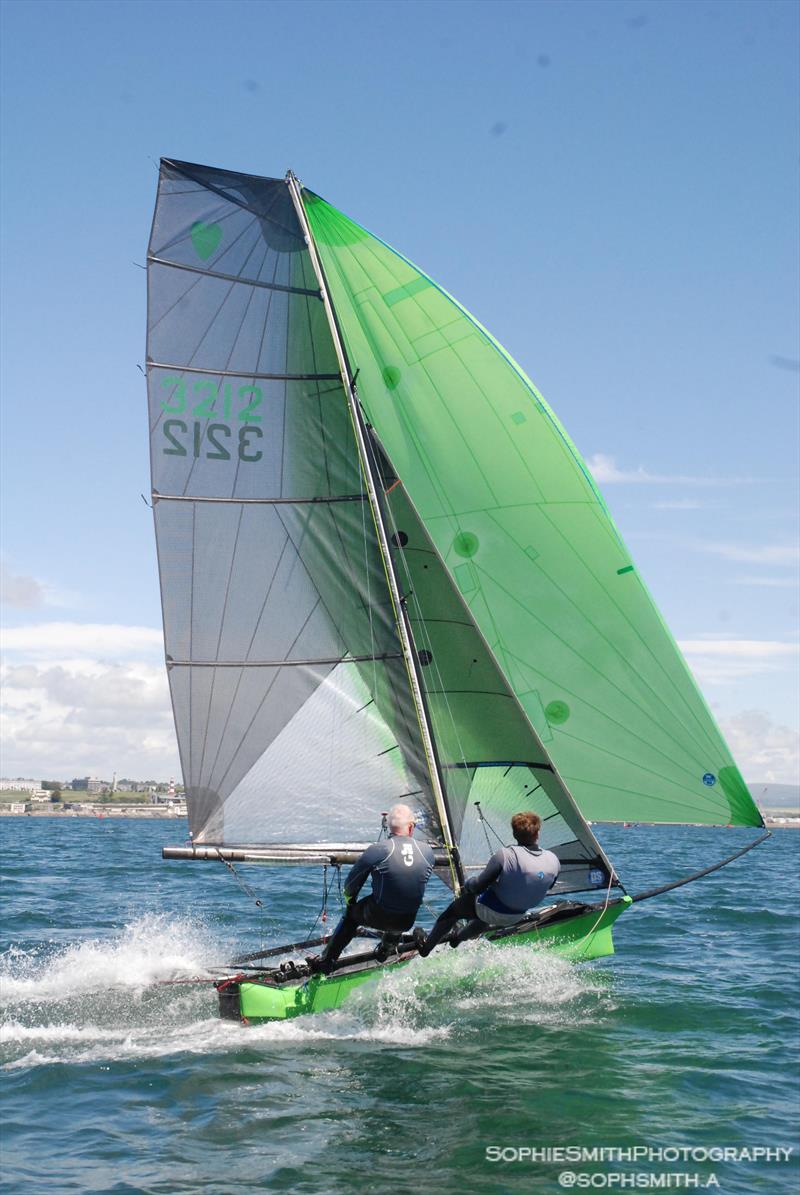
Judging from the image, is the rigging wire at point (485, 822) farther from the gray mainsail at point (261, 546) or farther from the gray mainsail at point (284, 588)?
the gray mainsail at point (261, 546)

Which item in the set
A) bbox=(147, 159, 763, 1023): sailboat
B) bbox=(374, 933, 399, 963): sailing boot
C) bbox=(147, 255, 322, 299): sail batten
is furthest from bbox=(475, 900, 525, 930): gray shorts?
bbox=(147, 255, 322, 299): sail batten

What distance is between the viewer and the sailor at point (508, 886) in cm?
938

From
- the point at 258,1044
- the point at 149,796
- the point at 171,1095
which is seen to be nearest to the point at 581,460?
the point at 258,1044

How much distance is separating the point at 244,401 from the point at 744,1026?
25.6 feet

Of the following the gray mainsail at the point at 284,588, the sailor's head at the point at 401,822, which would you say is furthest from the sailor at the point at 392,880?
the gray mainsail at the point at 284,588

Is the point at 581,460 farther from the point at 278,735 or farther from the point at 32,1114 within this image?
the point at 32,1114

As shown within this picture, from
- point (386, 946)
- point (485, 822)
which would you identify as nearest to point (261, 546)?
point (485, 822)

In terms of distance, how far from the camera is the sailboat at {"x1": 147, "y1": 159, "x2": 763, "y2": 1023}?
38.9 feet

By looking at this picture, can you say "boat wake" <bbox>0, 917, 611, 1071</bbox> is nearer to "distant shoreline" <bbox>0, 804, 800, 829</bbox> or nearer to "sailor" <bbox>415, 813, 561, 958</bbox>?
"sailor" <bbox>415, 813, 561, 958</bbox>

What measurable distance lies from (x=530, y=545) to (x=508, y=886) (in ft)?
14.7

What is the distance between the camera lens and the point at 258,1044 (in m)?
9.30

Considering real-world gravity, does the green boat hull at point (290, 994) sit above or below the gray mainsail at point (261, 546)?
below

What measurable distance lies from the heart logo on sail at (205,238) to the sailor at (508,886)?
6.74 metres

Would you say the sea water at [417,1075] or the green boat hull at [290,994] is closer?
the sea water at [417,1075]
